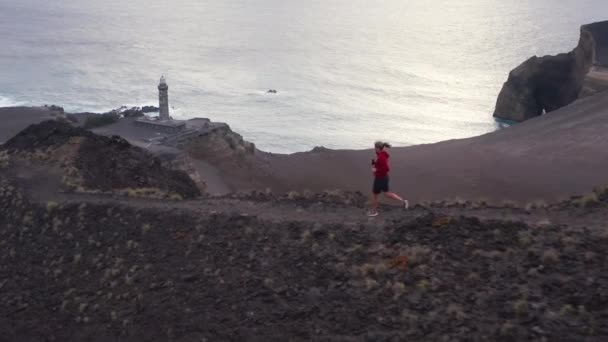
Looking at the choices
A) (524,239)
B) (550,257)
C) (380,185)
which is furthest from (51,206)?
(550,257)

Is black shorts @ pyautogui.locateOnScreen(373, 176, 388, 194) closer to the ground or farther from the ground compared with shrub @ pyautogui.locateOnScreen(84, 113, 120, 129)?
closer to the ground

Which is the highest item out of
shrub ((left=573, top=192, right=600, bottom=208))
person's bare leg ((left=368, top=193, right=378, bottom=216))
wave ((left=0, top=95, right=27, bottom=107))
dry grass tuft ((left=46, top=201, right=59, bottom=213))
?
wave ((left=0, top=95, right=27, bottom=107))

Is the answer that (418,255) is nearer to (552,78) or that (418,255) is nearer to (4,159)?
(4,159)

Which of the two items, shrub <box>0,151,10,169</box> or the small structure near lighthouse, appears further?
the small structure near lighthouse

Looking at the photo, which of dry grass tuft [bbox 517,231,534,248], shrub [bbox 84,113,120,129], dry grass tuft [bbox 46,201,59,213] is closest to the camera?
dry grass tuft [bbox 517,231,534,248]

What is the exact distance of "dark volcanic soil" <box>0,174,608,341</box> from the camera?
26.1 feet

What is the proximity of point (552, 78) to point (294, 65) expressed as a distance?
84.3ft

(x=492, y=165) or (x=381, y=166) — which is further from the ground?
(x=492, y=165)

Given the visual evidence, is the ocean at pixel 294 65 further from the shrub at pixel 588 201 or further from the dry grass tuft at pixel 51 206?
the shrub at pixel 588 201

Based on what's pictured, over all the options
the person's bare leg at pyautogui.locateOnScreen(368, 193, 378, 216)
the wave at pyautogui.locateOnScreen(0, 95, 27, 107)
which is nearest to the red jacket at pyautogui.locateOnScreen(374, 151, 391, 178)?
the person's bare leg at pyautogui.locateOnScreen(368, 193, 378, 216)

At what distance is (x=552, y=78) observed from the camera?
131 feet

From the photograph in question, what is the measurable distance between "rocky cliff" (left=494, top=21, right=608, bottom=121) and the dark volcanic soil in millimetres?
29361

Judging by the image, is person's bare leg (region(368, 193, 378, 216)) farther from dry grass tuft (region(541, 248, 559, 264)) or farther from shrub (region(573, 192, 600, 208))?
dry grass tuft (region(541, 248, 559, 264))

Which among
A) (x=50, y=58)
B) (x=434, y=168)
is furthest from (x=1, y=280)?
(x=50, y=58)
